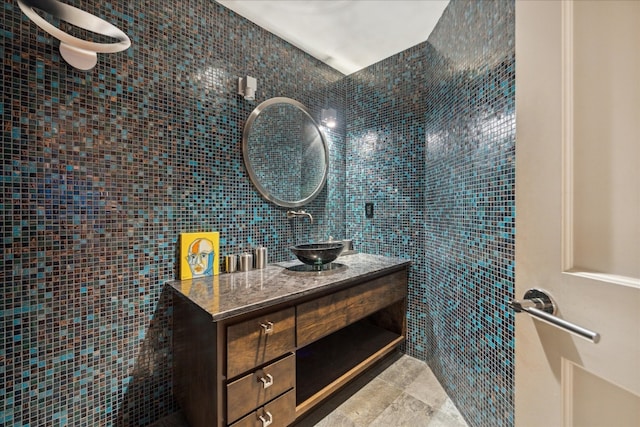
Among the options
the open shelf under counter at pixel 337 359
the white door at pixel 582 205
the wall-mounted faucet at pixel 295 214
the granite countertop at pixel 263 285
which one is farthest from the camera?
the wall-mounted faucet at pixel 295 214

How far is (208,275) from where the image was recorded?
5.26ft

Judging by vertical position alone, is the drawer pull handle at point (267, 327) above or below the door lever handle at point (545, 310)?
below

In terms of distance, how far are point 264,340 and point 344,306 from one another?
568mm

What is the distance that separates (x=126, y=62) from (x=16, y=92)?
0.47 metres

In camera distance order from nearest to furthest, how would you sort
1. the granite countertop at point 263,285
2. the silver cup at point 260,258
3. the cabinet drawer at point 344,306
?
the granite countertop at point 263,285
the cabinet drawer at point 344,306
the silver cup at point 260,258

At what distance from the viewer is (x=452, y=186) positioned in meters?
1.61

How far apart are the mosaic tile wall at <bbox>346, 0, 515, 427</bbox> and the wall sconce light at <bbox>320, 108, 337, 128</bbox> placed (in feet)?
0.74

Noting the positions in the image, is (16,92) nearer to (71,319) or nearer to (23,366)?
(71,319)

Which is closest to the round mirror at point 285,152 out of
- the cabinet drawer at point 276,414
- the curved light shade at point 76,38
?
the curved light shade at point 76,38

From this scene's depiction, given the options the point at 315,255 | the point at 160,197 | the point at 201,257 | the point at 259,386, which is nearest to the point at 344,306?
the point at 315,255

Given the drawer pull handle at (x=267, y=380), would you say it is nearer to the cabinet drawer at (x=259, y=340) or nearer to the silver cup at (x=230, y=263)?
the cabinet drawer at (x=259, y=340)

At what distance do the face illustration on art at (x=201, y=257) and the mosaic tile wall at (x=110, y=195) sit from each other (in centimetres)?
10

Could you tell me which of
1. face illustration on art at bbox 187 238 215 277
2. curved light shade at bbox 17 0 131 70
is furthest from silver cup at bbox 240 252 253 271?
curved light shade at bbox 17 0 131 70

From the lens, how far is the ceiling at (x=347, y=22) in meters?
1.74
